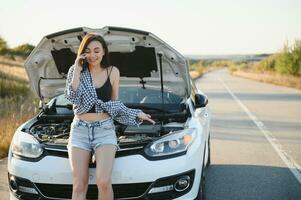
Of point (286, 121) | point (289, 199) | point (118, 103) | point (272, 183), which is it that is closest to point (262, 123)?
point (286, 121)

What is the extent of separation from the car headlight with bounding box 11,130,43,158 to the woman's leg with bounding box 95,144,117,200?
0.74 meters

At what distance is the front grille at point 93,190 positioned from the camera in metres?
4.12

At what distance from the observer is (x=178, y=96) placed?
5.94 metres

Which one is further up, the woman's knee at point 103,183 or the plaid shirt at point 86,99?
the plaid shirt at point 86,99

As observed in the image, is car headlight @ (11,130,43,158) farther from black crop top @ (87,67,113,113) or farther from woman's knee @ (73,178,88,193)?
black crop top @ (87,67,113,113)

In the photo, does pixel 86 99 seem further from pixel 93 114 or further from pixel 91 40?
pixel 91 40

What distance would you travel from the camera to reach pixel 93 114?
4.02 metres

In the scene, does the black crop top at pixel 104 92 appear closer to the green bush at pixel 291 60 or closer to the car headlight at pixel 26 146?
the car headlight at pixel 26 146

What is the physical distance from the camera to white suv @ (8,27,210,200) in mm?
4148

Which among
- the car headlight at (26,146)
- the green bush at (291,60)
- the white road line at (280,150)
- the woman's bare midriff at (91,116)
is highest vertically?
the woman's bare midriff at (91,116)

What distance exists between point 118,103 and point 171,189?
0.89 meters

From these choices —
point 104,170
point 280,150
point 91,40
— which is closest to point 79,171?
point 104,170

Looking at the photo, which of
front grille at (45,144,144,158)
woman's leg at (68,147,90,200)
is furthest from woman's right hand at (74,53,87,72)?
front grille at (45,144,144,158)

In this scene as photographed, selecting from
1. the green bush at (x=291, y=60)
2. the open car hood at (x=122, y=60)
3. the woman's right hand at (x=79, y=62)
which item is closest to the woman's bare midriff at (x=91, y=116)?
the woman's right hand at (x=79, y=62)
